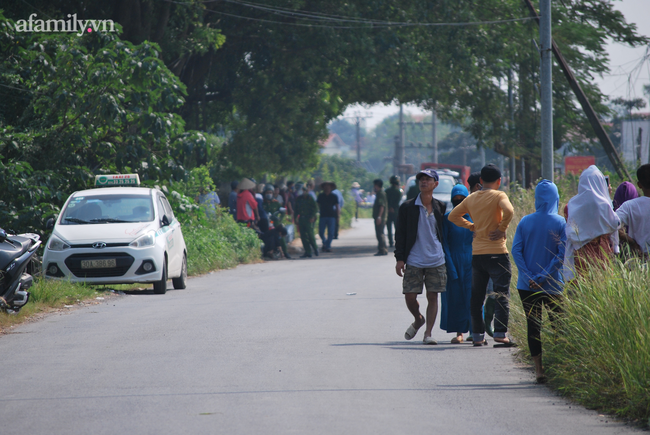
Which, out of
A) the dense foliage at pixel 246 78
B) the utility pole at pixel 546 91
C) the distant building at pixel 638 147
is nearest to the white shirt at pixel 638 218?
the distant building at pixel 638 147

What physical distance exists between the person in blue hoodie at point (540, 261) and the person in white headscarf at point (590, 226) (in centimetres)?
10

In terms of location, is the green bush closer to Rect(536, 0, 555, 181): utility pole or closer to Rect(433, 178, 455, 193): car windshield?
Rect(536, 0, 555, 181): utility pole

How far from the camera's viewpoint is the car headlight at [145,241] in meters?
13.1

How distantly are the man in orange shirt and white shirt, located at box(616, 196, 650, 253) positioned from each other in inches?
48.0

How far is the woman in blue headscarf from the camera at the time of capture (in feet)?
28.6

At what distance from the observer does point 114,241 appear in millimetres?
13008

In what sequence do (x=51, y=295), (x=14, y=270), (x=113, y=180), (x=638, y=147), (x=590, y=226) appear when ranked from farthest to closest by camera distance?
(x=638, y=147)
(x=113, y=180)
(x=51, y=295)
(x=14, y=270)
(x=590, y=226)

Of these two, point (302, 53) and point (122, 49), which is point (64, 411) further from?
point (302, 53)

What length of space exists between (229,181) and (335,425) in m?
23.1

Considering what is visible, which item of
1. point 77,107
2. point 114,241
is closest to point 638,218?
point 114,241

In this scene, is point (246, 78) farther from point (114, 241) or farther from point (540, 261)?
point (540, 261)

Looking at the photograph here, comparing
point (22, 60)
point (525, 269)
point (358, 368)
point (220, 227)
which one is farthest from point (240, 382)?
point (220, 227)

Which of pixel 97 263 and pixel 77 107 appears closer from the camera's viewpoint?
pixel 97 263

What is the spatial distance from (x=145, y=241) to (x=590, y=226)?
8.17 m
